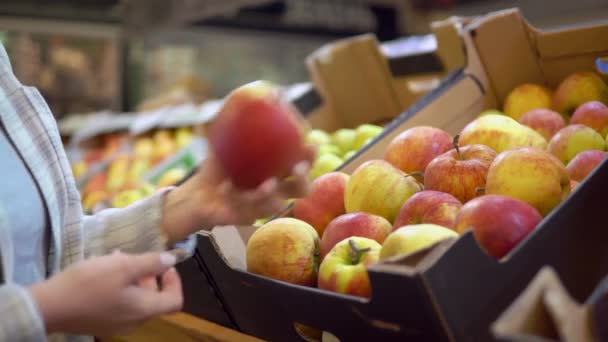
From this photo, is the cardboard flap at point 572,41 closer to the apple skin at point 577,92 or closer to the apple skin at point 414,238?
the apple skin at point 577,92

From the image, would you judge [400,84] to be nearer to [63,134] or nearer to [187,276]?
[187,276]

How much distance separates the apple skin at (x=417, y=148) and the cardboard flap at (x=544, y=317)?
635 mm

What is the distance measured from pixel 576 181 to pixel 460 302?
1.48 feet

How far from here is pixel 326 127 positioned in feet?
7.13

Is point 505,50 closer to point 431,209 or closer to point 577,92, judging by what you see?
point 577,92

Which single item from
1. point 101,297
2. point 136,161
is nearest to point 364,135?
point 101,297

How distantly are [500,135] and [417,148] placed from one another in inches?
6.4

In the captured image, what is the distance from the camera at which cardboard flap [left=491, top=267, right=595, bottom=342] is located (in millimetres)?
527

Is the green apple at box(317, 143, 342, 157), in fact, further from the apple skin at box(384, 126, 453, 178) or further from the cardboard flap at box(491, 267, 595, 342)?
the cardboard flap at box(491, 267, 595, 342)

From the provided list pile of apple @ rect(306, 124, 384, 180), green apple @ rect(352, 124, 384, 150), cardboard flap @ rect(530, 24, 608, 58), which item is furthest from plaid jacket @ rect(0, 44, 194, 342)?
cardboard flap @ rect(530, 24, 608, 58)

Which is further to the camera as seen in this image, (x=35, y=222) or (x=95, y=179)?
(x=95, y=179)

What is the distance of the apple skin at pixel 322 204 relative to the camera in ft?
3.89

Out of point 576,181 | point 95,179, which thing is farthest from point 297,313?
point 95,179

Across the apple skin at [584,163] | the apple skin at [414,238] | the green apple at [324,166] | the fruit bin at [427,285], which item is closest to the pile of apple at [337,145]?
the green apple at [324,166]
